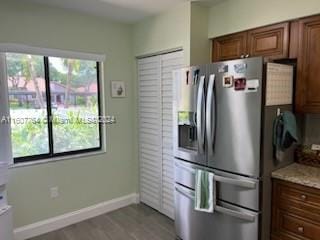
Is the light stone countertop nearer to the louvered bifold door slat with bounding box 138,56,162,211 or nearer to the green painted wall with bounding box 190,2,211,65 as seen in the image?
the green painted wall with bounding box 190,2,211,65

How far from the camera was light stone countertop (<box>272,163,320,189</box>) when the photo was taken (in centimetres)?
179

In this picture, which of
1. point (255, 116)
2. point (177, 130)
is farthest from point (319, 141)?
point (177, 130)

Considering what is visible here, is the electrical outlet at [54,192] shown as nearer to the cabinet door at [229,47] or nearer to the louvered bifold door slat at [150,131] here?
the louvered bifold door slat at [150,131]

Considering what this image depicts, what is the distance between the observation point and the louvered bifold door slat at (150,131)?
313 centimetres

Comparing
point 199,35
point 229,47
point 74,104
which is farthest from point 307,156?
point 74,104

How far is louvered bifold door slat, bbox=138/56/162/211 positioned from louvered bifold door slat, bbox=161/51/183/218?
7cm

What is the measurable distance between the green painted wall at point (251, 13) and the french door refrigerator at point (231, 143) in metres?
0.48

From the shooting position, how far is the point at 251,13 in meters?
2.35

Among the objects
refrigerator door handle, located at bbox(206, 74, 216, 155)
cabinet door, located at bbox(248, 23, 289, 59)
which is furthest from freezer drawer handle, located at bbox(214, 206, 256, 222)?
cabinet door, located at bbox(248, 23, 289, 59)

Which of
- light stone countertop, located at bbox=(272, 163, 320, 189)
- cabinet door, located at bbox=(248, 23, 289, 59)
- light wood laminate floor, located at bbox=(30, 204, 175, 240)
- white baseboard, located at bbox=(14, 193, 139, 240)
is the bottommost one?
light wood laminate floor, located at bbox=(30, 204, 175, 240)

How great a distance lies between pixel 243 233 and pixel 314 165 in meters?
0.89

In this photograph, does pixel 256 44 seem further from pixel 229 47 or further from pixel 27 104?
pixel 27 104

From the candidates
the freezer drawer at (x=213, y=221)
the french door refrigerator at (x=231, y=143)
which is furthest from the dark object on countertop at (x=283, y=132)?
the freezer drawer at (x=213, y=221)

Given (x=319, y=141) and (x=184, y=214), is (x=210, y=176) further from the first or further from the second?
(x=319, y=141)
